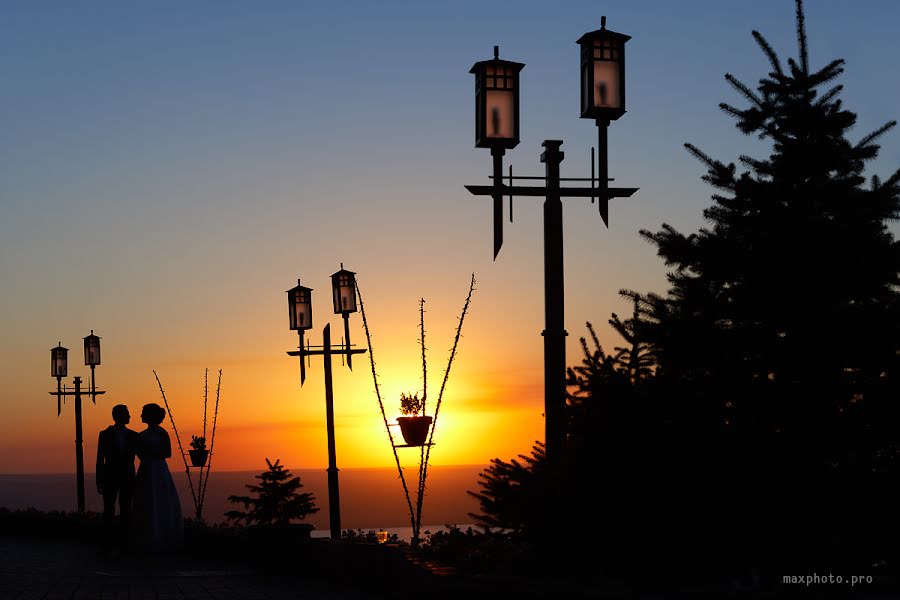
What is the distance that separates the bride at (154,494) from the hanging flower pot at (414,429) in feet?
11.3

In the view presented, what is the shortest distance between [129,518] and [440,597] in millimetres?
9309

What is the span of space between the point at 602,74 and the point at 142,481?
935 cm

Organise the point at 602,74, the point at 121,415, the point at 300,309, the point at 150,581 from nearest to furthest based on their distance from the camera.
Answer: the point at 602,74
the point at 150,581
the point at 121,415
the point at 300,309

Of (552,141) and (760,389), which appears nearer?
(760,389)

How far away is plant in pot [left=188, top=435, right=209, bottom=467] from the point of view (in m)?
33.3

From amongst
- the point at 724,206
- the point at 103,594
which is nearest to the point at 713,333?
the point at 724,206

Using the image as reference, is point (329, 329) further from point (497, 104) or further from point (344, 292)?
point (497, 104)

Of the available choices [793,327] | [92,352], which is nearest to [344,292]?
[793,327]

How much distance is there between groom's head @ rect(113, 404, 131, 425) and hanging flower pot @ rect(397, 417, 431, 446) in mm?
4001

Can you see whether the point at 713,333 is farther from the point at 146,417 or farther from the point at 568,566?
the point at 146,417

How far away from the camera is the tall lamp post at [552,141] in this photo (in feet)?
37.3

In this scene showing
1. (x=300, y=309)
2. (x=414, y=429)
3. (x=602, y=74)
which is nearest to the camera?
(x=602, y=74)

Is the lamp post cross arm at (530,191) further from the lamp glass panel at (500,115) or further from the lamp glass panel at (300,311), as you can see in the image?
the lamp glass panel at (300,311)

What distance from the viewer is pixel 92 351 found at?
115 feet
